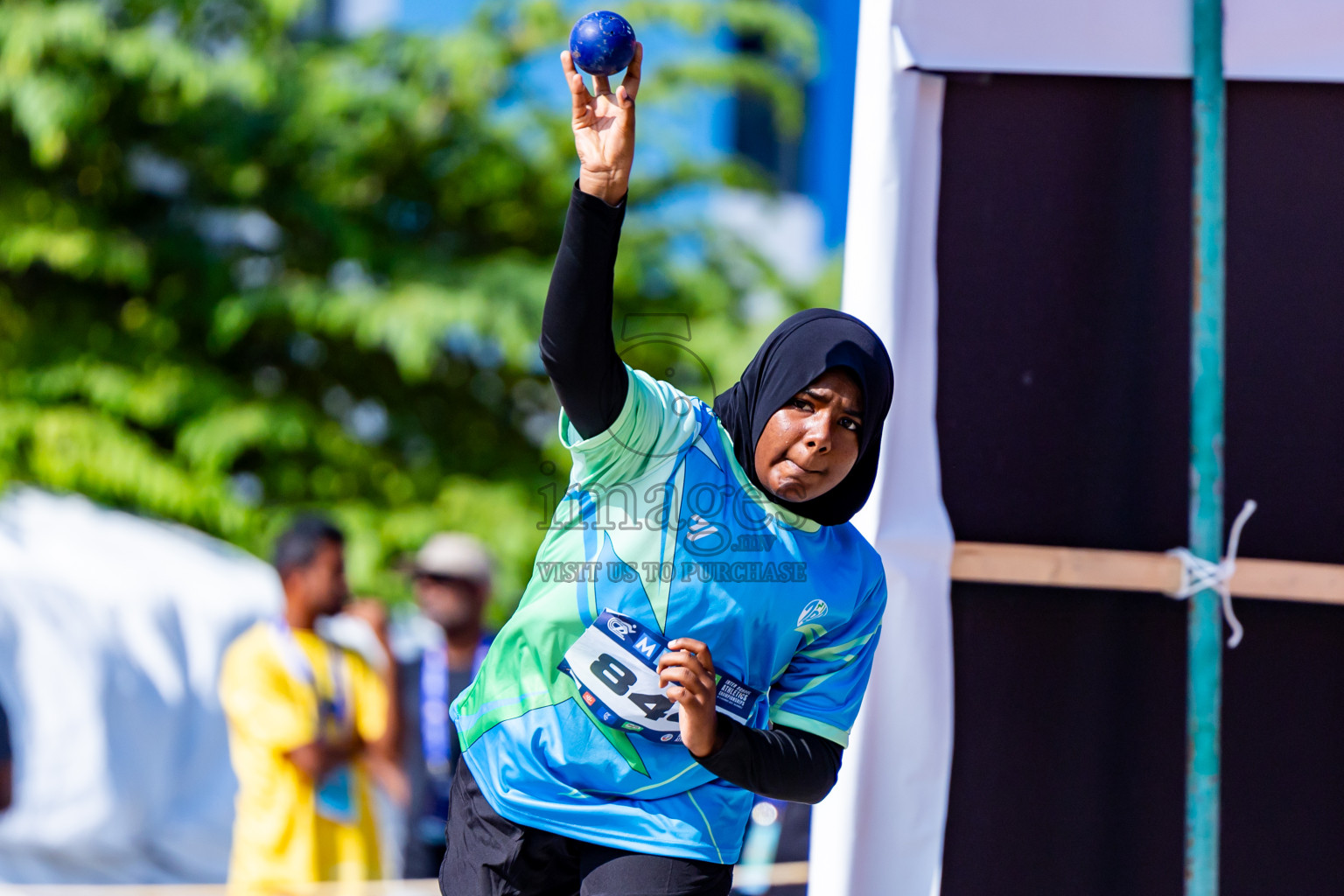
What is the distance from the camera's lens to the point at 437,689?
449 cm

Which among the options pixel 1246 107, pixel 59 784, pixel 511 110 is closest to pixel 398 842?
pixel 59 784

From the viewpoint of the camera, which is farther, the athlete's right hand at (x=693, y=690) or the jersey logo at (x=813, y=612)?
the jersey logo at (x=813, y=612)

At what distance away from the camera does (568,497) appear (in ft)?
6.34

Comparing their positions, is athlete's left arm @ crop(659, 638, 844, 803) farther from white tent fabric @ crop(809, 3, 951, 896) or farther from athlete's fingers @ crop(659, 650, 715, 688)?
white tent fabric @ crop(809, 3, 951, 896)

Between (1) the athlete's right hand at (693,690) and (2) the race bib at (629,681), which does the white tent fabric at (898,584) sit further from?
(1) the athlete's right hand at (693,690)

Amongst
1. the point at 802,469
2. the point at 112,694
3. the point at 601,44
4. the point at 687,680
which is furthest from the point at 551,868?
the point at 112,694

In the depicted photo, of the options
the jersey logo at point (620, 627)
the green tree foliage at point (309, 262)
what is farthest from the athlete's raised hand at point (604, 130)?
the green tree foliage at point (309, 262)

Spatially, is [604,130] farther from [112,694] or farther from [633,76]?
[112,694]

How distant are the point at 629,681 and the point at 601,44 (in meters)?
0.87

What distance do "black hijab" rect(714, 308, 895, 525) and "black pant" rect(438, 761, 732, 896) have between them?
54 centimetres

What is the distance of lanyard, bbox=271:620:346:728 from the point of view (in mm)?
4215

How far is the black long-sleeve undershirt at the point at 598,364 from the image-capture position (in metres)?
1.68

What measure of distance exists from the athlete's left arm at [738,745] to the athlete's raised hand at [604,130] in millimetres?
613

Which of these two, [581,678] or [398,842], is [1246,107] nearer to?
[581,678]
